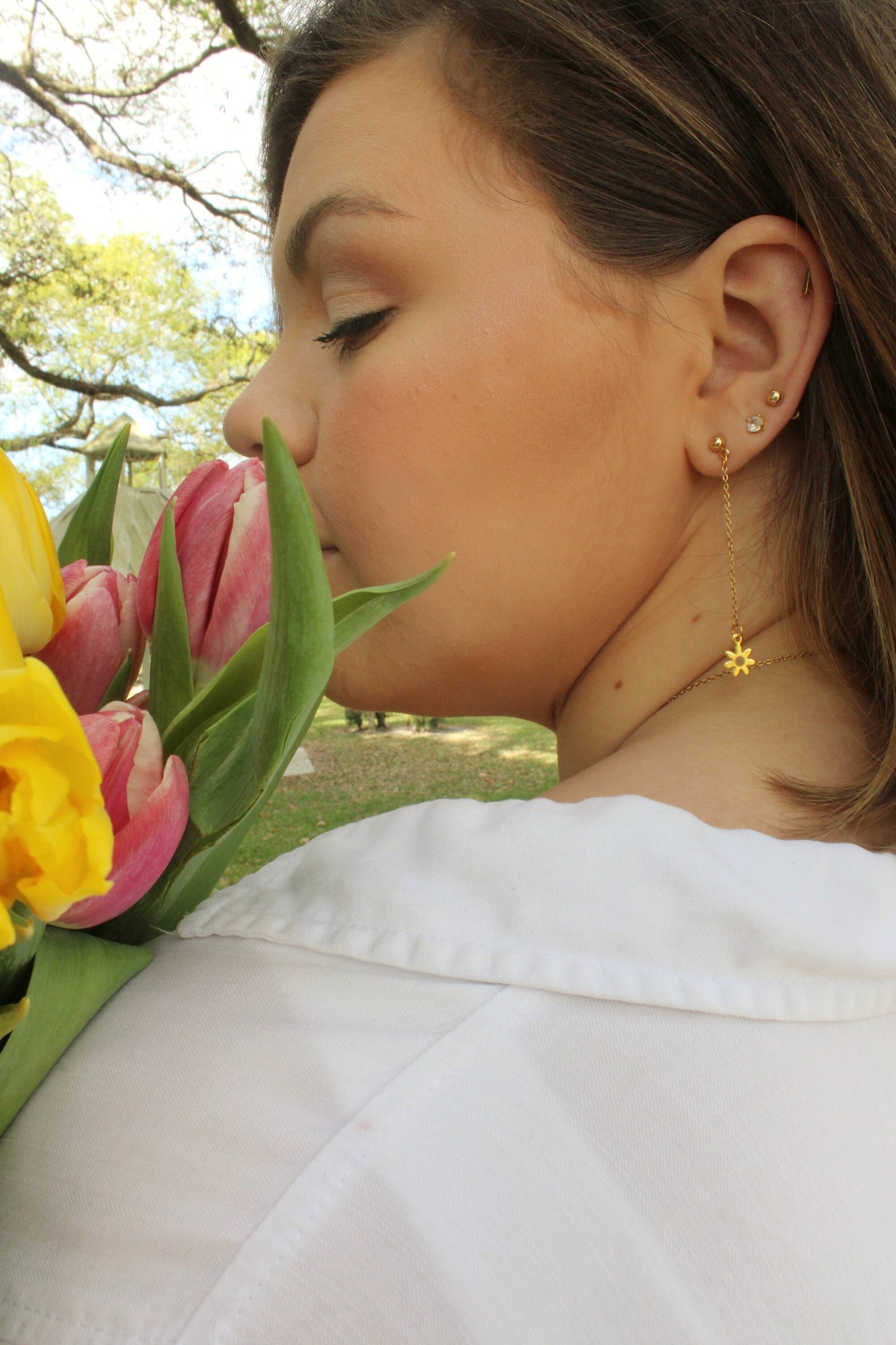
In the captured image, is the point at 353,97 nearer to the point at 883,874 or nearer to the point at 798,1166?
the point at 883,874

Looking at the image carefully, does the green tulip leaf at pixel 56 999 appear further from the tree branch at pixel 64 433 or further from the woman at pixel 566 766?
the tree branch at pixel 64 433

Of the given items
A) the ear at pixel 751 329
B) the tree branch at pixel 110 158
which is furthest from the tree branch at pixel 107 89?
the ear at pixel 751 329

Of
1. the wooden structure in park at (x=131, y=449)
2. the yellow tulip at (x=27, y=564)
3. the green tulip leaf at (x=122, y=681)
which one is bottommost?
the green tulip leaf at (x=122, y=681)

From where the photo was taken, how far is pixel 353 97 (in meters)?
1.18

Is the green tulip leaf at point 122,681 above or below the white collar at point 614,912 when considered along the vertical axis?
above

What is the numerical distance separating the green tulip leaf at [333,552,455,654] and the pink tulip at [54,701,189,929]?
0.14 meters

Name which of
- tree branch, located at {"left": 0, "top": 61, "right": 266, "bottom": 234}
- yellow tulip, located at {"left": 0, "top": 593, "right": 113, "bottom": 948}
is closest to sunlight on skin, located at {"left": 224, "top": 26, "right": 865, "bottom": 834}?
yellow tulip, located at {"left": 0, "top": 593, "right": 113, "bottom": 948}

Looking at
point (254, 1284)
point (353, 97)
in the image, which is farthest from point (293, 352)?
point (254, 1284)

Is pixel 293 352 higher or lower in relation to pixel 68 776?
higher

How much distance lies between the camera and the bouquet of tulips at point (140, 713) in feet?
1.22

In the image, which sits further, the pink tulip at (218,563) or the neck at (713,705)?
the neck at (713,705)

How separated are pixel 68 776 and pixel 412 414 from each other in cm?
77

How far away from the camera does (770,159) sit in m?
1.08

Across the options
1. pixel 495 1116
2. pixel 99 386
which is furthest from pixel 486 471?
pixel 99 386
